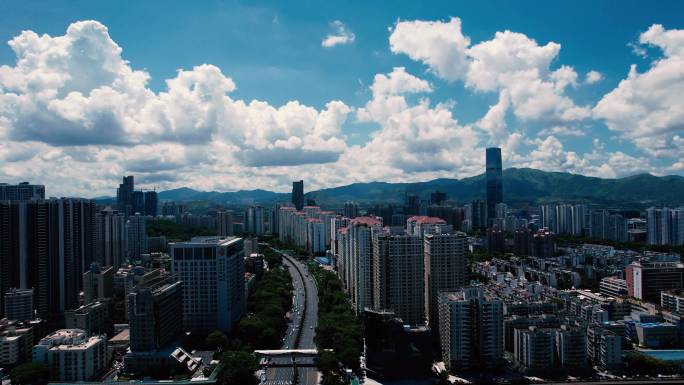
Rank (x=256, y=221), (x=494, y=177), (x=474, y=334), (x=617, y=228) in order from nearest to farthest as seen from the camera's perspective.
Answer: (x=474, y=334)
(x=617, y=228)
(x=256, y=221)
(x=494, y=177)

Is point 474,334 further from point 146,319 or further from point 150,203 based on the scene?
point 150,203

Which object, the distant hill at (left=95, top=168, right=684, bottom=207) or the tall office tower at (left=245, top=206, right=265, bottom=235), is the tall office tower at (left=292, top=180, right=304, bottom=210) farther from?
the distant hill at (left=95, top=168, right=684, bottom=207)

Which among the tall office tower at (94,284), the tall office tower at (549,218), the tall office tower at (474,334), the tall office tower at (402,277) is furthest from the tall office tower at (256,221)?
the tall office tower at (474,334)

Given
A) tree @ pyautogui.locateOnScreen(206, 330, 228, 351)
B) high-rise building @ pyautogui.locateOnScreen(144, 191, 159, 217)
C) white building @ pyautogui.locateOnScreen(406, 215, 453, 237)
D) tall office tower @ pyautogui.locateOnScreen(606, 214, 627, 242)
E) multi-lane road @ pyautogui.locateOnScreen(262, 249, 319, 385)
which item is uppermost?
high-rise building @ pyautogui.locateOnScreen(144, 191, 159, 217)

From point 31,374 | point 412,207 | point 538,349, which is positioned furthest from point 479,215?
point 31,374

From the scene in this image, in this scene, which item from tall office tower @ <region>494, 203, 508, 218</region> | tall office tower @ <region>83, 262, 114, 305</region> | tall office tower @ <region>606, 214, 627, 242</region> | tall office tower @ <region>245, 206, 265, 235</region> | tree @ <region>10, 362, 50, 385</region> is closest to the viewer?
tree @ <region>10, 362, 50, 385</region>

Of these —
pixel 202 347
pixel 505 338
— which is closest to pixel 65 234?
pixel 202 347

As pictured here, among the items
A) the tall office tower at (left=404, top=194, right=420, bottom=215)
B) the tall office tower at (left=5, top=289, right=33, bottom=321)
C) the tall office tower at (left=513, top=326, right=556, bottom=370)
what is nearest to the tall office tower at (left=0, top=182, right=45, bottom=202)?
the tall office tower at (left=5, top=289, right=33, bottom=321)

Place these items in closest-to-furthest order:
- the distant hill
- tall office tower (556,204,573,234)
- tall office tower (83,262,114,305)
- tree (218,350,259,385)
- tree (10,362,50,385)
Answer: tree (10,362,50,385), tree (218,350,259,385), tall office tower (83,262,114,305), tall office tower (556,204,573,234), the distant hill
